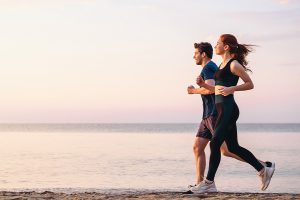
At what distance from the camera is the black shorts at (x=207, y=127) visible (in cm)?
751

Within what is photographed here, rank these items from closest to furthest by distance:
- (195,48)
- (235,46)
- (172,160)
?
(235,46) → (195,48) → (172,160)

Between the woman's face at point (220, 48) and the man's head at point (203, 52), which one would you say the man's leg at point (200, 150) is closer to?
the man's head at point (203, 52)

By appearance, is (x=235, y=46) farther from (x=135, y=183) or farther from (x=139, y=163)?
(x=139, y=163)

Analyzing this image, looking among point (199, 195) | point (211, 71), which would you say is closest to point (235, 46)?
point (211, 71)

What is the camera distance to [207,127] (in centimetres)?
766

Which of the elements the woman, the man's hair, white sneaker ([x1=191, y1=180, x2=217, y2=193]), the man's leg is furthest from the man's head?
white sneaker ([x1=191, y1=180, x2=217, y2=193])

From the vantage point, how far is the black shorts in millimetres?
7508

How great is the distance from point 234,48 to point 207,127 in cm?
112

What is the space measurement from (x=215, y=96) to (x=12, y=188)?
5.40 metres

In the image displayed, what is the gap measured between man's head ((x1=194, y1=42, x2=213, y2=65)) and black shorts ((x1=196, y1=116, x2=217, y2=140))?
0.81m

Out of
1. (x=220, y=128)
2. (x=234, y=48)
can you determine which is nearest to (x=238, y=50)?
(x=234, y=48)

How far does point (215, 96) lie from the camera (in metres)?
7.35

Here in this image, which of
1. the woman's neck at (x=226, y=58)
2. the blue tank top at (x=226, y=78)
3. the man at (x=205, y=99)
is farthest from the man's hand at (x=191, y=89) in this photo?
the woman's neck at (x=226, y=58)

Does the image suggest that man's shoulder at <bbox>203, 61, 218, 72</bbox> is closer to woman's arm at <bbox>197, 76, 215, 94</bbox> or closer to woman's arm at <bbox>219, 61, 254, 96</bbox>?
woman's arm at <bbox>197, 76, 215, 94</bbox>
